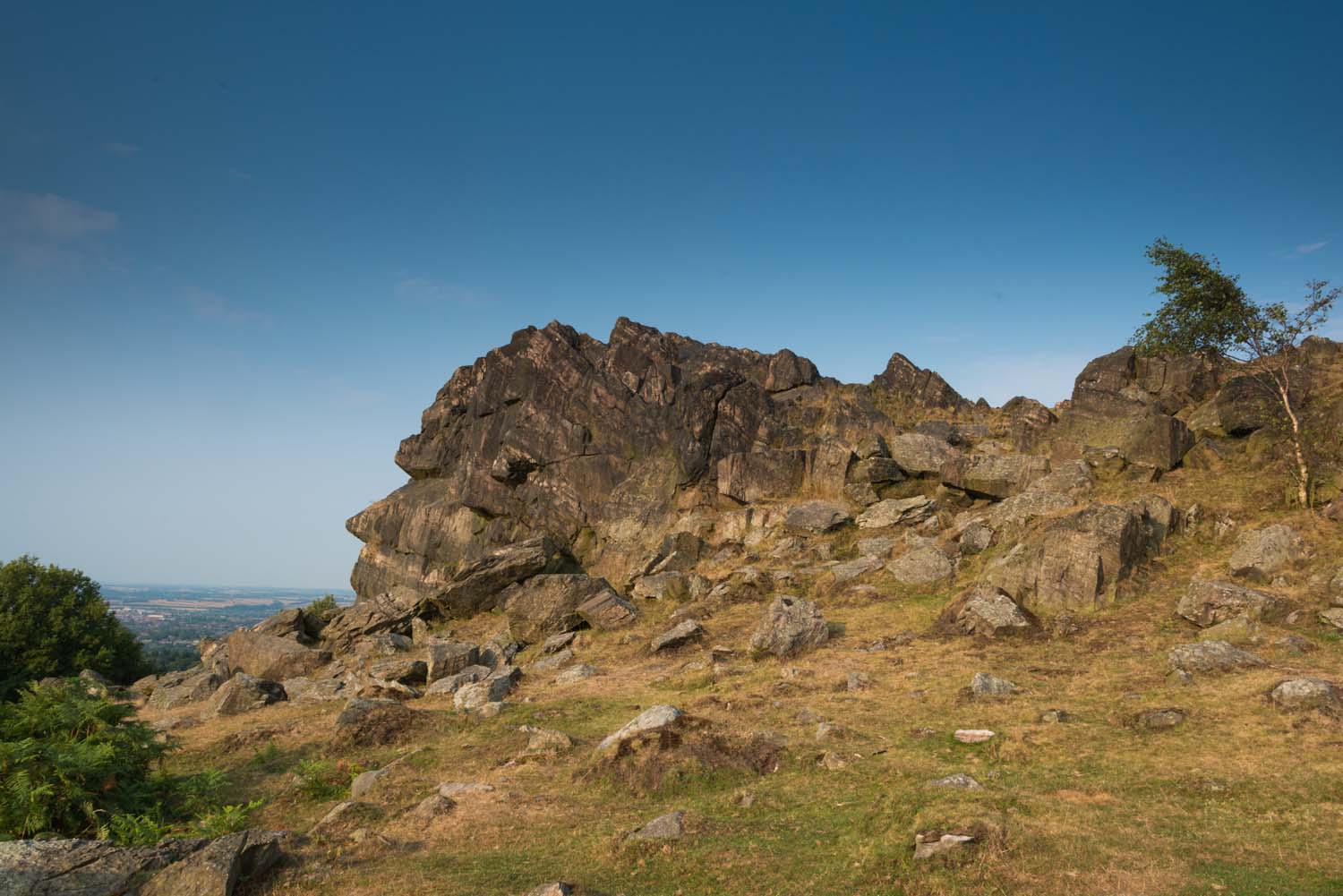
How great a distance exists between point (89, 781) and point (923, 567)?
30.4 meters

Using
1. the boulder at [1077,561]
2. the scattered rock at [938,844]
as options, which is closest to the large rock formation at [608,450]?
the boulder at [1077,561]

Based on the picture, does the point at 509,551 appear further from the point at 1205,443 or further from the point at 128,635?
the point at 1205,443

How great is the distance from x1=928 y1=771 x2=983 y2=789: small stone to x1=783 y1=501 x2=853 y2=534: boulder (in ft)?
89.8

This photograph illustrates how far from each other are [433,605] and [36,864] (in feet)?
109

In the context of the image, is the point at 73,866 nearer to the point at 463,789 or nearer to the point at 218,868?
the point at 218,868

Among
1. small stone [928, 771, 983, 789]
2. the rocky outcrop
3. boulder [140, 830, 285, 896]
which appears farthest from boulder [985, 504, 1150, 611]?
the rocky outcrop

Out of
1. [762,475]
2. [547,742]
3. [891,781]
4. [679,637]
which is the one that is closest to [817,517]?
[762,475]

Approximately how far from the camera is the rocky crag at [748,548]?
67.1 feet

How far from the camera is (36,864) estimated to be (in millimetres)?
9172

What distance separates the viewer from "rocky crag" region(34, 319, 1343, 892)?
20.5 m

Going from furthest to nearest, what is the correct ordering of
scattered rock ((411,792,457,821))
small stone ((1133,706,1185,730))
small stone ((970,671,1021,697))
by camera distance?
small stone ((970,671,1021,697)) < small stone ((1133,706,1185,730)) < scattered rock ((411,792,457,821))

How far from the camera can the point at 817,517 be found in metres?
41.9

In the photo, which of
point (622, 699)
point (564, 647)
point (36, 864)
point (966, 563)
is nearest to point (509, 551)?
point (564, 647)

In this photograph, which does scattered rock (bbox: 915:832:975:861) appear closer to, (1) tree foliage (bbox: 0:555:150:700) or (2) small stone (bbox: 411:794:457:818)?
(2) small stone (bbox: 411:794:457:818)
